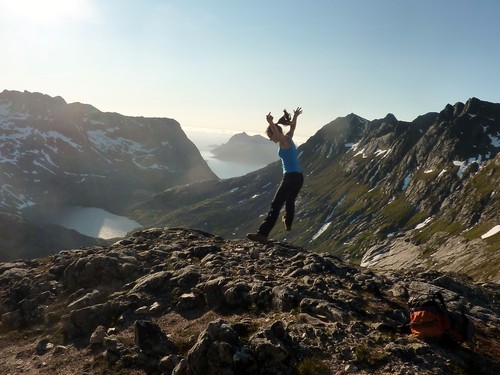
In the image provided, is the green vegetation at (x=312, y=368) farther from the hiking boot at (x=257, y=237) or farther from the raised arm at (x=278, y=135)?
the hiking boot at (x=257, y=237)

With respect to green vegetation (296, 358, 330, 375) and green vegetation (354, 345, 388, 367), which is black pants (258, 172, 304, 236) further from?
green vegetation (296, 358, 330, 375)

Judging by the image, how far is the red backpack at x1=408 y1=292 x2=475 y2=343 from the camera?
391 inches

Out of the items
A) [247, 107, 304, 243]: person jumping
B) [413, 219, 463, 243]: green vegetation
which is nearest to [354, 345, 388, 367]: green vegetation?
[247, 107, 304, 243]: person jumping

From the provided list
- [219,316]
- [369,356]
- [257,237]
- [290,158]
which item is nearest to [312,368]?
[369,356]

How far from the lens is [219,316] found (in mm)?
13297

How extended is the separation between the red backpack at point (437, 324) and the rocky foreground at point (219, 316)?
0.97ft

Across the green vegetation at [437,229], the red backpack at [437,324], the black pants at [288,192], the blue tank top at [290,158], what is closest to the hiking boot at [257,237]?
the black pants at [288,192]

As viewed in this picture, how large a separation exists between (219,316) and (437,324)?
262 inches

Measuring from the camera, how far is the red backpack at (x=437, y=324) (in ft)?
32.6

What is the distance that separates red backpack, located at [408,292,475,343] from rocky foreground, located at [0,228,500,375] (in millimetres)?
295

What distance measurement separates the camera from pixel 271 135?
17625 mm

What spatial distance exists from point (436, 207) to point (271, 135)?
19241 centimetres

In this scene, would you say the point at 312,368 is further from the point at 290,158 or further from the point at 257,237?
the point at 257,237

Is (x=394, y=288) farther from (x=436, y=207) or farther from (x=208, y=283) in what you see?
(x=436, y=207)
